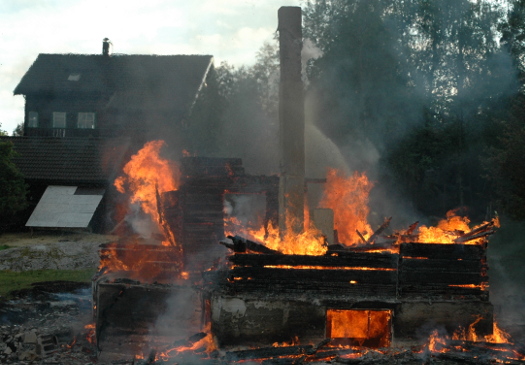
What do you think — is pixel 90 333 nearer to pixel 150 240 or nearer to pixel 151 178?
pixel 150 240

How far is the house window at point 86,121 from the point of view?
3225 centimetres

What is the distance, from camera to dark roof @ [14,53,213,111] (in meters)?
31.2

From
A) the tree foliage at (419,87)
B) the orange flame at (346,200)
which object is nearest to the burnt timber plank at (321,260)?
the orange flame at (346,200)

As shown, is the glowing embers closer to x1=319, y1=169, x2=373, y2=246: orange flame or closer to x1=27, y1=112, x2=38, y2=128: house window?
x1=319, y1=169, x2=373, y2=246: orange flame

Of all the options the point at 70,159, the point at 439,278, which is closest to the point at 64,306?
the point at 439,278

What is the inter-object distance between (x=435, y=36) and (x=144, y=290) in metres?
27.8

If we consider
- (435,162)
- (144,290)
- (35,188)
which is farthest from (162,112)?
(144,290)

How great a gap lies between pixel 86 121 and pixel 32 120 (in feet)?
12.7

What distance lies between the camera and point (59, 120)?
32781 millimetres

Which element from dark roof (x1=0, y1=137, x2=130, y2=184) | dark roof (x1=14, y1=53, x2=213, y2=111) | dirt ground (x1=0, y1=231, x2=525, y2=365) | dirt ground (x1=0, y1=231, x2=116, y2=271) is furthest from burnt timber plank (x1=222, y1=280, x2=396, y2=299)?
dark roof (x1=14, y1=53, x2=213, y2=111)

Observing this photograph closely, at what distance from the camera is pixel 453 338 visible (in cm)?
845

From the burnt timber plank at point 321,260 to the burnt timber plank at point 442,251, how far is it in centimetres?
27

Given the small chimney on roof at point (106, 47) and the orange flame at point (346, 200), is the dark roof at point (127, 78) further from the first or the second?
the orange flame at point (346, 200)

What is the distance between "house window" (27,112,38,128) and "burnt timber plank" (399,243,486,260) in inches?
1188
